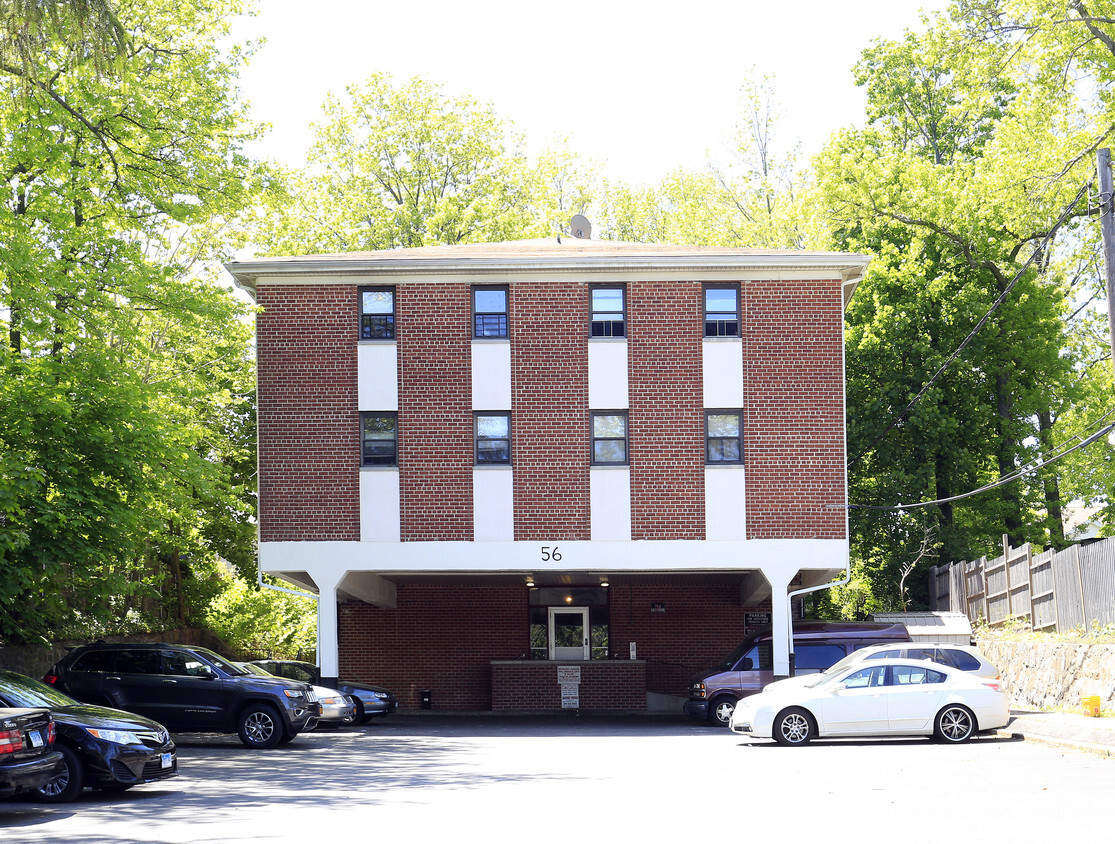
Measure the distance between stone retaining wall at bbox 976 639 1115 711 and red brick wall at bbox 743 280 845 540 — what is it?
445cm

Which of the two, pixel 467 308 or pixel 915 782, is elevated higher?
pixel 467 308

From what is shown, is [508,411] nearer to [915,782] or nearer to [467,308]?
[467,308]

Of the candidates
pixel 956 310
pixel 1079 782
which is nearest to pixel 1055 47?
pixel 956 310

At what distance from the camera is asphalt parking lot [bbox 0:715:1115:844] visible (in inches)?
430

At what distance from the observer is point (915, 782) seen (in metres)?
14.0

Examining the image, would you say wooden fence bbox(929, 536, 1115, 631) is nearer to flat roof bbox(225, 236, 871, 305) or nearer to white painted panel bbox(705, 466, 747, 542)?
white painted panel bbox(705, 466, 747, 542)

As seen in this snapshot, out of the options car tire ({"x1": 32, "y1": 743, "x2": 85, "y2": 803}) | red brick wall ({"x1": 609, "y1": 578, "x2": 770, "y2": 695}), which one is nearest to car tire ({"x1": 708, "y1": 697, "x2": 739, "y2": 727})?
red brick wall ({"x1": 609, "y1": 578, "x2": 770, "y2": 695})

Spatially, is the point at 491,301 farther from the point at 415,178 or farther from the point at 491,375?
the point at 415,178

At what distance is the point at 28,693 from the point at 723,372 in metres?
17.0

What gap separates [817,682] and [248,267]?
15.3 metres

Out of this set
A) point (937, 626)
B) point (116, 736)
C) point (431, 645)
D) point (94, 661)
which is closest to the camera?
point (116, 736)

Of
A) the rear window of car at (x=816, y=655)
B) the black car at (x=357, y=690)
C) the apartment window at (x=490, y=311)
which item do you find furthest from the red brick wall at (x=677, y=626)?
the apartment window at (x=490, y=311)

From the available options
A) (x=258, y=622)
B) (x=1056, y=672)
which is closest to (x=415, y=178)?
(x=258, y=622)

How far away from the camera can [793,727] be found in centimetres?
2042
